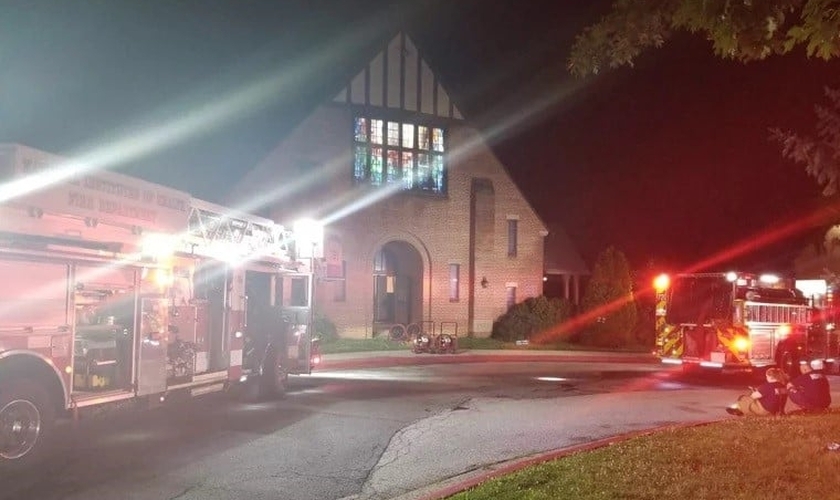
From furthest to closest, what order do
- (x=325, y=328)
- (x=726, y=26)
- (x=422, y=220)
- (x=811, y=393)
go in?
(x=422, y=220)
(x=325, y=328)
(x=811, y=393)
(x=726, y=26)

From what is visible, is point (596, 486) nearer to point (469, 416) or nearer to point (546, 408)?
point (469, 416)

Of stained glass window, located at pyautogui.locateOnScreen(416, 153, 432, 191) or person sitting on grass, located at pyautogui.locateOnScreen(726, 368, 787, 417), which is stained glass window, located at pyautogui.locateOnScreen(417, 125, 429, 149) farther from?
person sitting on grass, located at pyautogui.locateOnScreen(726, 368, 787, 417)

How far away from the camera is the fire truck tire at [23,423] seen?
25.5ft

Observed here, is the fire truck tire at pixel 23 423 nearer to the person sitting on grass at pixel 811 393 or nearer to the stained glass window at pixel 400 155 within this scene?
the person sitting on grass at pixel 811 393

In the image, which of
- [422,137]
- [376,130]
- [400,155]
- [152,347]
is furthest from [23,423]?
[422,137]

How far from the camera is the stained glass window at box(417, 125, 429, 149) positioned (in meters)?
32.8

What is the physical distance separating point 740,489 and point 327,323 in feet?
79.3

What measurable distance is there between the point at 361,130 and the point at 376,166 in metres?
1.58

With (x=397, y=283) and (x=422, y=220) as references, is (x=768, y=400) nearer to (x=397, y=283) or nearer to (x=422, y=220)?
(x=422, y=220)

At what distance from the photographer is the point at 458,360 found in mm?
25250

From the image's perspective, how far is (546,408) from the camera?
532 inches

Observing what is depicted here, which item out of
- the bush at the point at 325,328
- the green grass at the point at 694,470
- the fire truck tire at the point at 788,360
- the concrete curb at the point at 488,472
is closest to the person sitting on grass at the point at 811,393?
the green grass at the point at 694,470

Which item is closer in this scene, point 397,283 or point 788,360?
point 788,360

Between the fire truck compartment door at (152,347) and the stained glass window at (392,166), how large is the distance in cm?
2231
